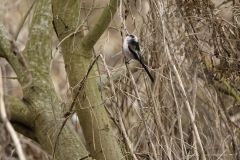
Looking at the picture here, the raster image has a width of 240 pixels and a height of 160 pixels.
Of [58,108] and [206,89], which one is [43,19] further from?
[206,89]

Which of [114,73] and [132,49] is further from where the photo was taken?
[114,73]

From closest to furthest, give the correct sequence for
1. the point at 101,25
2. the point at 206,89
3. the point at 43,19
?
the point at 101,25 → the point at 206,89 → the point at 43,19

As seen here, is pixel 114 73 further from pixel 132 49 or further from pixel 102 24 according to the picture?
pixel 102 24

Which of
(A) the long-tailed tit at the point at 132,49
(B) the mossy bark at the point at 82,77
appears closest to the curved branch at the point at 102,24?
(B) the mossy bark at the point at 82,77

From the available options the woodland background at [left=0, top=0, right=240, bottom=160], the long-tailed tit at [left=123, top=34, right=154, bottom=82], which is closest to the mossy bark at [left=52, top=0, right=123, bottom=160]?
the woodland background at [left=0, top=0, right=240, bottom=160]

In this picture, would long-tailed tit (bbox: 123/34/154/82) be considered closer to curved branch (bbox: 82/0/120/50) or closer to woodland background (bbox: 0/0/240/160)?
woodland background (bbox: 0/0/240/160)

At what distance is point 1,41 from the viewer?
4.02 metres

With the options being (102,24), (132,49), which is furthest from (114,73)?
(102,24)

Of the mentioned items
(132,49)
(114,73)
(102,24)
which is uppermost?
(102,24)

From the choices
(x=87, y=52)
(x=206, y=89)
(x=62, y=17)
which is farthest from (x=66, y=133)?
(x=206, y=89)

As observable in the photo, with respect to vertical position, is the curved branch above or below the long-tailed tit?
above

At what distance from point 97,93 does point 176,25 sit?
90cm

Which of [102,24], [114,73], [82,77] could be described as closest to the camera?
[102,24]

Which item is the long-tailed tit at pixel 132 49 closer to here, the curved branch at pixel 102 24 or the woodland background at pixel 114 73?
the woodland background at pixel 114 73
